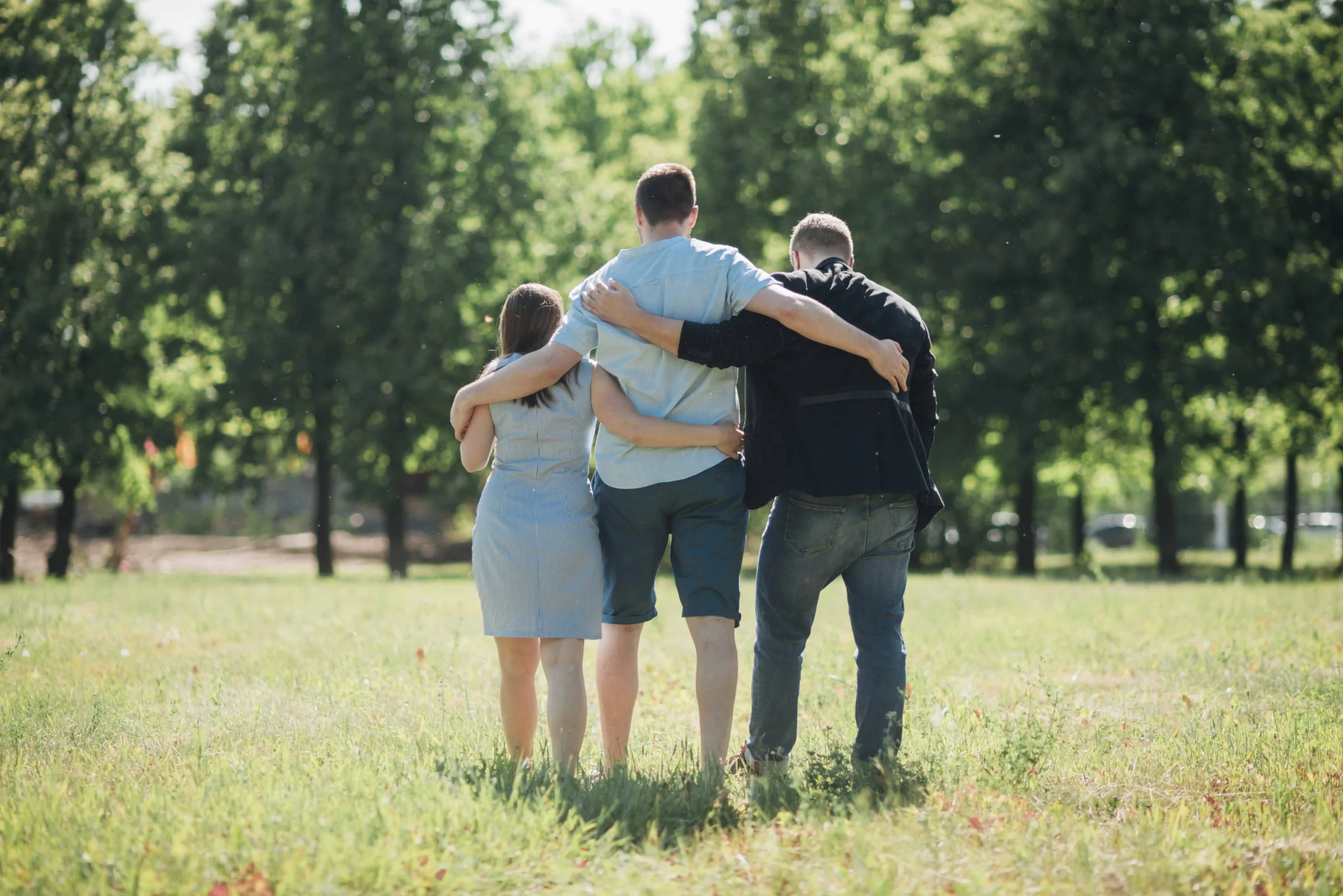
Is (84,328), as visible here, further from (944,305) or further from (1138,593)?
(1138,593)

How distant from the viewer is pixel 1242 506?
28.0 meters

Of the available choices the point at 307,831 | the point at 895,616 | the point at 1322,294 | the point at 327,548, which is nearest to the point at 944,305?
the point at 1322,294

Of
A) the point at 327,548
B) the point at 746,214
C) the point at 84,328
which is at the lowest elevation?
the point at 327,548

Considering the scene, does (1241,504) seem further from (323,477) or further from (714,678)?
(714,678)

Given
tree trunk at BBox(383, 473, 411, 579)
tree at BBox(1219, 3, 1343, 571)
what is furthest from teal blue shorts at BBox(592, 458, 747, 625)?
tree trunk at BBox(383, 473, 411, 579)

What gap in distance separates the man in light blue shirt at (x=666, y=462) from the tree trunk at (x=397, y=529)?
19.8 m

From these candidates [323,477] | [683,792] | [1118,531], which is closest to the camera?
[683,792]

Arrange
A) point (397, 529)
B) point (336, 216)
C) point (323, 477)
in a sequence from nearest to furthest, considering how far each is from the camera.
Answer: point (336, 216), point (323, 477), point (397, 529)

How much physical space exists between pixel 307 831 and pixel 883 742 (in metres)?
2.12

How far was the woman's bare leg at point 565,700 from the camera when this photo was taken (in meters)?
4.24

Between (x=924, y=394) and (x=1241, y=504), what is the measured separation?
87.9 ft

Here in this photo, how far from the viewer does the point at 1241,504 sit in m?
28.0

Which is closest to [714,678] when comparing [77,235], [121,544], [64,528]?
[77,235]

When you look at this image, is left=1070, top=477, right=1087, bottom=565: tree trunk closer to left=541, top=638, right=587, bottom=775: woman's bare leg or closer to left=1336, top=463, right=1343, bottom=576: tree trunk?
left=1336, top=463, right=1343, bottom=576: tree trunk
